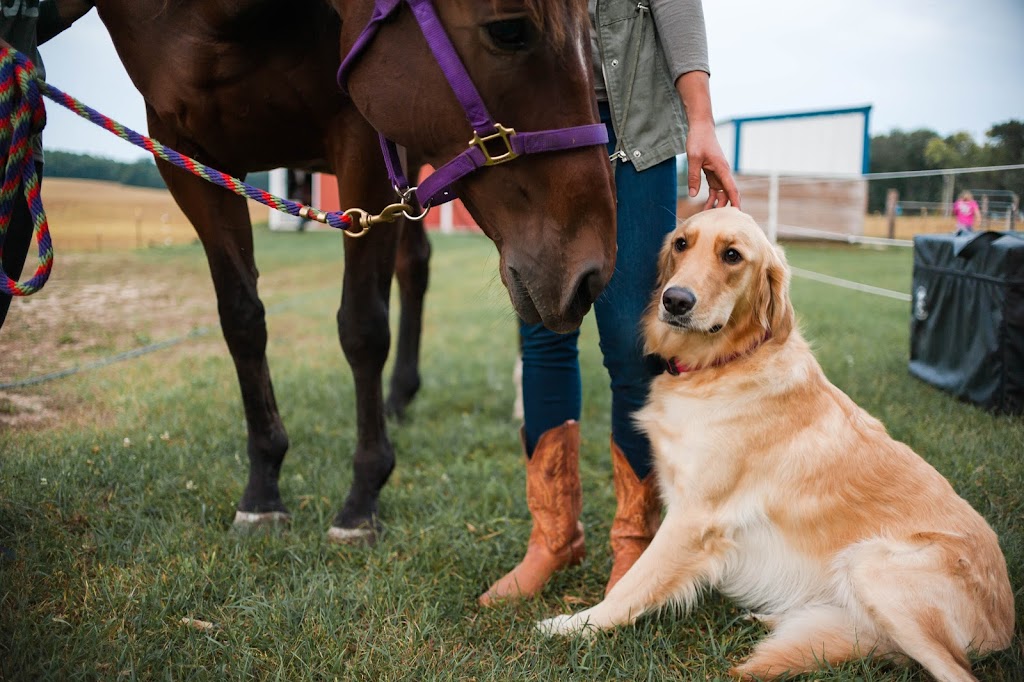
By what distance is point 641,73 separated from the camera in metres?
1.83

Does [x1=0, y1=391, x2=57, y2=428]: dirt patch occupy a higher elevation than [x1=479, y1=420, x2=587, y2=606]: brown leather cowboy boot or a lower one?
higher

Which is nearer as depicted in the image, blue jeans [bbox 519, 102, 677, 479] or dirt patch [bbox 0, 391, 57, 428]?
blue jeans [bbox 519, 102, 677, 479]

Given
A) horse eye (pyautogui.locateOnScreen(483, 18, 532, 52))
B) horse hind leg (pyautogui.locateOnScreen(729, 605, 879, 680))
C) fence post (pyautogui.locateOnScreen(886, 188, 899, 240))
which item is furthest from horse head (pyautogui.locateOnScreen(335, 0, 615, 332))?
fence post (pyautogui.locateOnScreen(886, 188, 899, 240))

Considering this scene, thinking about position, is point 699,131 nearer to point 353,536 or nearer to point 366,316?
point 366,316

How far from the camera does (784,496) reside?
1.81m

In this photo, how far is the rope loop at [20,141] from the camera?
4.71 feet

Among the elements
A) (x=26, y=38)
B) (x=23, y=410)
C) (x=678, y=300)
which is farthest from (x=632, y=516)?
(x=23, y=410)

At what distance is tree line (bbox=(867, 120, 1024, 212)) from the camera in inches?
111

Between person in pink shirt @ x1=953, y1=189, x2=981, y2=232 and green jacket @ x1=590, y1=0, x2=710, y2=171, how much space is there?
2554 mm

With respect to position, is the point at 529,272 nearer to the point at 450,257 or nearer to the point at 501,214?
the point at 501,214

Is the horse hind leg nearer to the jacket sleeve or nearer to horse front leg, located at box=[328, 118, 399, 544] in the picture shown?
horse front leg, located at box=[328, 118, 399, 544]

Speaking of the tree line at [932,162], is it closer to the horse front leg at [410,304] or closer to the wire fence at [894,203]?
the wire fence at [894,203]

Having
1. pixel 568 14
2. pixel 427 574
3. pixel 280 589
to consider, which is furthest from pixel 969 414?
pixel 280 589

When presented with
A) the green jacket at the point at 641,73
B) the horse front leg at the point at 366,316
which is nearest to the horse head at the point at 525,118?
the green jacket at the point at 641,73
